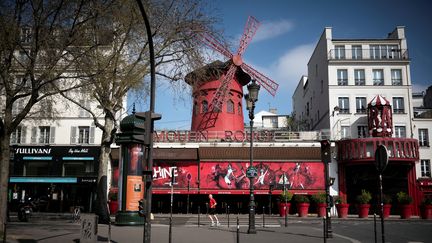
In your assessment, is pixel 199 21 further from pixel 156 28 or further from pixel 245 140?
pixel 245 140

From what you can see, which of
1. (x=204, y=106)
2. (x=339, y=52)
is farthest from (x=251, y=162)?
(x=339, y=52)

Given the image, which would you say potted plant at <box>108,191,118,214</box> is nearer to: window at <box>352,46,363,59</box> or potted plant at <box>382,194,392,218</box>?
potted plant at <box>382,194,392,218</box>

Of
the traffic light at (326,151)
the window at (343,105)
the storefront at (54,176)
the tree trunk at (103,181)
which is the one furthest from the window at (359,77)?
the tree trunk at (103,181)

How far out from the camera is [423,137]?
32.4 metres

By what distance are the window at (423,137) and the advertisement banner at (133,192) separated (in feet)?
78.7

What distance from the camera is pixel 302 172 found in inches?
1199

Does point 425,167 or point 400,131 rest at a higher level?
point 400,131

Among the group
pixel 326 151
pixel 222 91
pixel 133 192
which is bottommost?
pixel 133 192

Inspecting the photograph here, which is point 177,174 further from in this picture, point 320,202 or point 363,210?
point 363,210

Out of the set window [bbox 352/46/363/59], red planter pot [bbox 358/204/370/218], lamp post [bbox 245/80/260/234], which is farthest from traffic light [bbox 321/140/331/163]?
window [bbox 352/46/363/59]

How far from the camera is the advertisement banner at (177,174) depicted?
30188 millimetres

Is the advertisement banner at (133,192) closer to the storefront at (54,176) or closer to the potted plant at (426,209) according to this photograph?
the storefront at (54,176)

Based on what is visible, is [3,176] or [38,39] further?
[3,176]

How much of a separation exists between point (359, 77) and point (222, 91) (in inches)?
430
